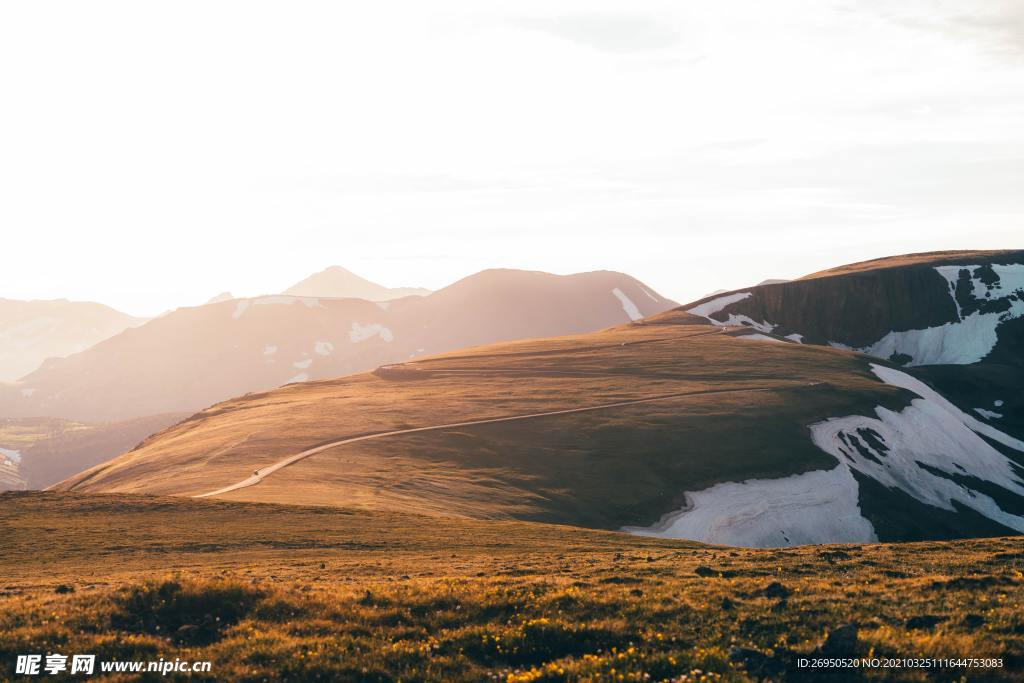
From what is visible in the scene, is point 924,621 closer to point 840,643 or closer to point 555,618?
point 840,643

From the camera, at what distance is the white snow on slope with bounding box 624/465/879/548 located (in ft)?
288

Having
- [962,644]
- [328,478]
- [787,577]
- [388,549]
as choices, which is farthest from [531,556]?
[328,478]

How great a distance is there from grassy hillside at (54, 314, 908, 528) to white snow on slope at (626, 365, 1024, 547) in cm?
294

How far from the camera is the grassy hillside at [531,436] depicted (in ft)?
279

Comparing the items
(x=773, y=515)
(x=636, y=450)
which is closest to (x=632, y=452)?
(x=636, y=450)

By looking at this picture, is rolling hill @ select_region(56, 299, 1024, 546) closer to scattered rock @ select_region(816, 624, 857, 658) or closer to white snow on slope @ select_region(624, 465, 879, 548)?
white snow on slope @ select_region(624, 465, 879, 548)

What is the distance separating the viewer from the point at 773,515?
9394 centimetres

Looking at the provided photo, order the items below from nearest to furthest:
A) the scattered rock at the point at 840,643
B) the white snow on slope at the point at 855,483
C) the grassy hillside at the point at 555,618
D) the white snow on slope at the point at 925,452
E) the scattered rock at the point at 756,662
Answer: the scattered rock at the point at 756,662
the grassy hillside at the point at 555,618
the scattered rock at the point at 840,643
the white snow on slope at the point at 855,483
the white snow on slope at the point at 925,452

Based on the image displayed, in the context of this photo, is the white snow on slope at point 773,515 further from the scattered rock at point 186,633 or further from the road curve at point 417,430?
the scattered rock at point 186,633

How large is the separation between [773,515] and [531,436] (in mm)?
35136

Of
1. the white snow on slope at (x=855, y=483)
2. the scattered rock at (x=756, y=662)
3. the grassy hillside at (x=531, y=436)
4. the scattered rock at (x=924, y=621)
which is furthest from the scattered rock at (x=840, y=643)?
the white snow on slope at (x=855, y=483)

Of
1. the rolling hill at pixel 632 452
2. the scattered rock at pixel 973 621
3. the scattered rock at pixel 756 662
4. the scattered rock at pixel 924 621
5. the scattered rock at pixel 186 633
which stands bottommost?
the rolling hill at pixel 632 452

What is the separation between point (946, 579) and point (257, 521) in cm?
4499

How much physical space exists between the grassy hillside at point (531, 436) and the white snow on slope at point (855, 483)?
9.63 ft
